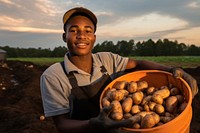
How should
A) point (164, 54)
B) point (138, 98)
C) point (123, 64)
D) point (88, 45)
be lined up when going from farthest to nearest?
1. point (164, 54)
2. point (123, 64)
3. point (88, 45)
4. point (138, 98)

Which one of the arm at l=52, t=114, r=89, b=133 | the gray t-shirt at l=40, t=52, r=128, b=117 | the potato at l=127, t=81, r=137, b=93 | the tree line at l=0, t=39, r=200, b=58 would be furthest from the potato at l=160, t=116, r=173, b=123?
the tree line at l=0, t=39, r=200, b=58

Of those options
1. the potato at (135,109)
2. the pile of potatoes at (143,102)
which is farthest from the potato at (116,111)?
the potato at (135,109)

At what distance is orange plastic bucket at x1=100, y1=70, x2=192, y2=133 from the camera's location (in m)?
1.88

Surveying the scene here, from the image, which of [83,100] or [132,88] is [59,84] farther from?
[132,88]

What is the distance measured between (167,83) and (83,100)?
2.27 ft

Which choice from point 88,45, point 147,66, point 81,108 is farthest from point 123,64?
point 81,108

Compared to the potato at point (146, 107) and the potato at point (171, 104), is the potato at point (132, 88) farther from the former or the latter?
the potato at point (171, 104)

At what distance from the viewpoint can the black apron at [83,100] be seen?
2.31 meters

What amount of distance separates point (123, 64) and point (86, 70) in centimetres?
34

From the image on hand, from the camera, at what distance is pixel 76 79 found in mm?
2363

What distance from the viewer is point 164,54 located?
169ft

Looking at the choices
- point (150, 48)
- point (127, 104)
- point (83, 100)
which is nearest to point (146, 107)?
point (127, 104)

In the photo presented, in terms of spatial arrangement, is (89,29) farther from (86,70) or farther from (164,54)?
(164,54)

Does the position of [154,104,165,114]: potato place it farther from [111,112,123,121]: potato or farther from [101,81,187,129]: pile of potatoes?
[111,112,123,121]: potato
